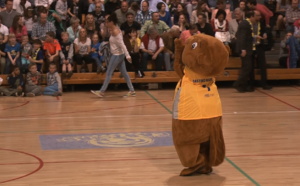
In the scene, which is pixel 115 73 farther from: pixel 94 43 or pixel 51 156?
pixel 51 156

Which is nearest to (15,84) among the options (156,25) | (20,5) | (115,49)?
(115,49)

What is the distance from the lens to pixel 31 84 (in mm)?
15211

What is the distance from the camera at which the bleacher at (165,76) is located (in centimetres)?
1576

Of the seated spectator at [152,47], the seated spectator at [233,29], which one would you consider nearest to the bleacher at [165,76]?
the seated spectator at [233,29]

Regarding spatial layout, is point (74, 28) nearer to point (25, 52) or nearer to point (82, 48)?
point (82, 48)

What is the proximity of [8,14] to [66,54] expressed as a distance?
1.83m

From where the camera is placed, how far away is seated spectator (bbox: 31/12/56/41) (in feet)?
53.1

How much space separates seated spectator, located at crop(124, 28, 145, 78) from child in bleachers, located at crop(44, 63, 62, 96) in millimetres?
1771

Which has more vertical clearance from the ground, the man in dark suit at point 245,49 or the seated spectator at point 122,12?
the seated spectator at point 122,12

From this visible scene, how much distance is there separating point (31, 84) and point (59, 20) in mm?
2285

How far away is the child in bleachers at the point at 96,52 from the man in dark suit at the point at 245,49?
3014 mm

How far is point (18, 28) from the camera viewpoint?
1608cm

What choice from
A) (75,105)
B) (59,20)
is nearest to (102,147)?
(75,105)

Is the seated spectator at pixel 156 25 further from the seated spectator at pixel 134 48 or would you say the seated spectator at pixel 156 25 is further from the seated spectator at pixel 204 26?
the seated spectator at pixel 204 26
